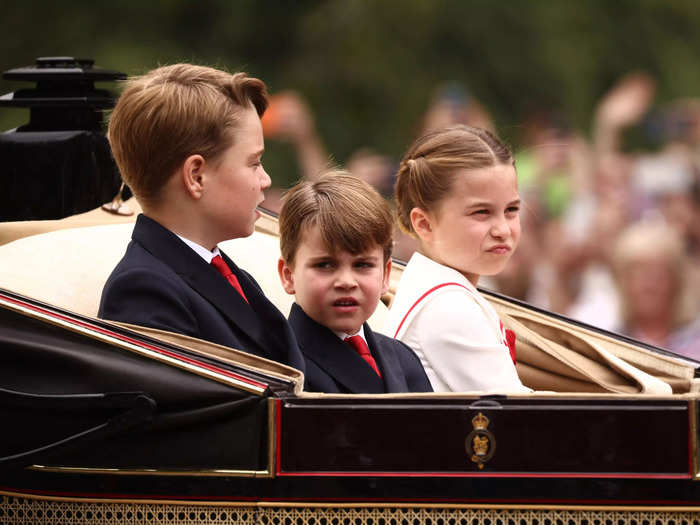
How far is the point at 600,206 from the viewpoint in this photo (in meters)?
6.45

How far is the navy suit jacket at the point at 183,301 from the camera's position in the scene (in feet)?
7.72

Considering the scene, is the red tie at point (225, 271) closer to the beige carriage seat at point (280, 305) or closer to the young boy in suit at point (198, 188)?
the young boy in suit at point (198, 188)

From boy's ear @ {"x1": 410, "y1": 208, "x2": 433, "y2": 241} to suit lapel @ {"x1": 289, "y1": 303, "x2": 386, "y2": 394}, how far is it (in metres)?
0.42

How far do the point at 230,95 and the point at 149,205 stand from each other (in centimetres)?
27

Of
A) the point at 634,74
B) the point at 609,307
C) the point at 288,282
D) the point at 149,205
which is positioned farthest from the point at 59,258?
the point at 634,74

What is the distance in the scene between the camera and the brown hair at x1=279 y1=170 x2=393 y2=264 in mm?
2529

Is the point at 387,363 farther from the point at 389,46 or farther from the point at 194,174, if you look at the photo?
the point at 389,46

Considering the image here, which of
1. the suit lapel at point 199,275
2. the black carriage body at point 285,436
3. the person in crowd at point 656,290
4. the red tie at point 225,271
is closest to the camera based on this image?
the black carriage body at point 285,436

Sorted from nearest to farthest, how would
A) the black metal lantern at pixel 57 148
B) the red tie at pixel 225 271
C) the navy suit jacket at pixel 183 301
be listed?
1. the navy suit jacket at pixel 183 301
2. the red tie at pixel 225 271
3. the black metal lantern at pixel 57 148

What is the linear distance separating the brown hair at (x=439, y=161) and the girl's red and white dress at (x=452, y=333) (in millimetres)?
157

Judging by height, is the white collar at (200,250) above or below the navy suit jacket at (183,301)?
above

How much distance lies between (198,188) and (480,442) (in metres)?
0.77

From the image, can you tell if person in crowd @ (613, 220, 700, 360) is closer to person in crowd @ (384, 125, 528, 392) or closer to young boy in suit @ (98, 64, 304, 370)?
person in crowd @ (384, 125, 528, 392)

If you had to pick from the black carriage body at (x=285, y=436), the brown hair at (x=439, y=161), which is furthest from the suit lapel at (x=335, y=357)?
the brown hair at (x=439, y=161)
